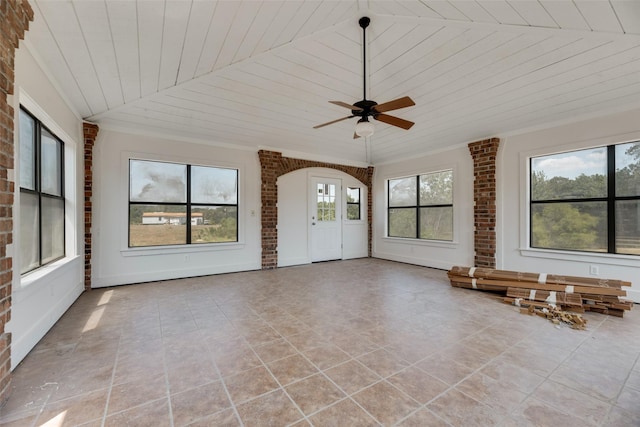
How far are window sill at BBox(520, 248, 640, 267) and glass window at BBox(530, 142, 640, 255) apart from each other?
10 centimetres

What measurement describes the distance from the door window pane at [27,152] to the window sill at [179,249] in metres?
2.18

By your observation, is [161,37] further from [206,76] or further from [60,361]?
[60,361]

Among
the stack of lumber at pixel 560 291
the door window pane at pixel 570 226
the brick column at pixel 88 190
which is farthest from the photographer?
the brick column at pixel 88 190

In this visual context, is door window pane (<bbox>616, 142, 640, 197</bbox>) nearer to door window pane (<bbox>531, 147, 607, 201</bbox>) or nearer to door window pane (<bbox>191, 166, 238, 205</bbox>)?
door window pane (<bbox>531, 147, 607, 201</bbox>)

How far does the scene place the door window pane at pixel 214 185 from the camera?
5211 mm

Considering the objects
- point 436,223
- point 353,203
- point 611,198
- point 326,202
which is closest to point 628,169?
point 611,198

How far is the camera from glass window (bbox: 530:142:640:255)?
3.69 metres

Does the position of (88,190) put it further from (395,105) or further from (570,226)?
(570,226)

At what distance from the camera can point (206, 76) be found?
10.7 feet

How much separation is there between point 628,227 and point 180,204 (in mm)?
6887

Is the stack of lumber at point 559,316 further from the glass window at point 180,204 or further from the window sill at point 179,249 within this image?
the glass window at point 180,204

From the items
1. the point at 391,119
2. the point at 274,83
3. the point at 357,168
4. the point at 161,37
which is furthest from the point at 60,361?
the point at 357,168

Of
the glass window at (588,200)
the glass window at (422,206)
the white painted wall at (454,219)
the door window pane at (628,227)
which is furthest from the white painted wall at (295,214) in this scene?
the door window pane at (628,227)

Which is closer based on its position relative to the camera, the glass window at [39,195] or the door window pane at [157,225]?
the glass window at [39,195]
